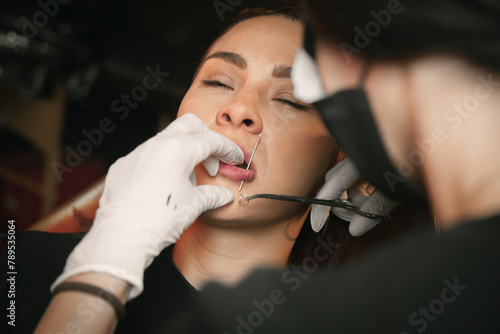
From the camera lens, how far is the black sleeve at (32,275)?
990 millimetres

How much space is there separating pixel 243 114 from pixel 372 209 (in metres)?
0.39

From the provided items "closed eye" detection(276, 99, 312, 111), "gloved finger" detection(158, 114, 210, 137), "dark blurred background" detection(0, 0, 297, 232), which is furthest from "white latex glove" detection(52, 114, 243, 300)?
"dark blurred background" detection(0, 0, 297, 232)

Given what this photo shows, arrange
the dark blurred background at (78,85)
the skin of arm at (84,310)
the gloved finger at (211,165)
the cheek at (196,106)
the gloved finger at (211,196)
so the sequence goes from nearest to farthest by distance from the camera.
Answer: the skin of arm at (84,310)
the gloved finger at (211,196)
the gloved finger at (211,165)
the cheek at (196,106)
the dark blurred background at (78,85)

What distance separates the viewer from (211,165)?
965 mm

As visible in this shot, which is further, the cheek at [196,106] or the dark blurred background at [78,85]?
the dark blurred background at [78,85]

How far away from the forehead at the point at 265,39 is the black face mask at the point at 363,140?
409 mm

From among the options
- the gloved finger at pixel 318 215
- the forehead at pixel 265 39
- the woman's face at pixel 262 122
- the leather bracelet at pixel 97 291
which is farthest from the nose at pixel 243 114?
the leather bracelet at pixel 97 291

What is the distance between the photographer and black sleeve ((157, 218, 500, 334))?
0.44 meters

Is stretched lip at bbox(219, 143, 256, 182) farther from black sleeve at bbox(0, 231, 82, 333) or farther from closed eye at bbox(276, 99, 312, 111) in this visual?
black sleeve at bbox(0, 231, 82, 333)

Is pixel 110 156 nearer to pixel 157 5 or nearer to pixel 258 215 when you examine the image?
pixel 157 5

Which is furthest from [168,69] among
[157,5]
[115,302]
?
[115,302]

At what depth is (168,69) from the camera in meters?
1.57

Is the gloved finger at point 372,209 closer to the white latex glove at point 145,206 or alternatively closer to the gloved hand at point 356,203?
the gloved hand at point 356,203

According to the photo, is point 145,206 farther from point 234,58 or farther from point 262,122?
point 234,58
